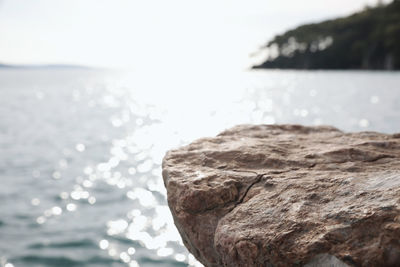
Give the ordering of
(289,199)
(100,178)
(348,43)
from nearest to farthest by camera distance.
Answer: (289,199) → (100,178) → (348,43)

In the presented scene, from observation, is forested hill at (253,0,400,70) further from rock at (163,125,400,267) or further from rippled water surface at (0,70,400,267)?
rock at (163,125,400,267)

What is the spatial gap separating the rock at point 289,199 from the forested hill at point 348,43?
264ft

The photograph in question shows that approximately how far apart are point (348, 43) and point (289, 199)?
96.0 metres

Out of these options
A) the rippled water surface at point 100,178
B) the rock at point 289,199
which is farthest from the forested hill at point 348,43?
the rock at point 289,199

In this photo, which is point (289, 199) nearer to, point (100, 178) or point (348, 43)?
point (100, 178)

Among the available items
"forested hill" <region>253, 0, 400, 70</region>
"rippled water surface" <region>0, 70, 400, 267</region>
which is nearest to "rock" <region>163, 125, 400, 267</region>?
"rippled water surface" <region>0, 70, 400, 267</region>

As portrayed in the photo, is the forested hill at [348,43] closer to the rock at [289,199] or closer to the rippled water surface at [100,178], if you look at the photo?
the rippled water surface at [100,178]

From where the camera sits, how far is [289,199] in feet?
8.24

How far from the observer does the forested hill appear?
255ft

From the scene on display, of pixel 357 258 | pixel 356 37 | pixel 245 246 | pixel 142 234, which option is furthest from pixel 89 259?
pixel 356 37

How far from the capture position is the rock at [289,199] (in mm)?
2078

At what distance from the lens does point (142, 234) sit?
8.67 metres

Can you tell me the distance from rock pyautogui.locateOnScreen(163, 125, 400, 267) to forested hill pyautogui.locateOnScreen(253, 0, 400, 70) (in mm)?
80373

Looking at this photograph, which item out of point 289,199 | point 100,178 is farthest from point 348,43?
point 289,199
